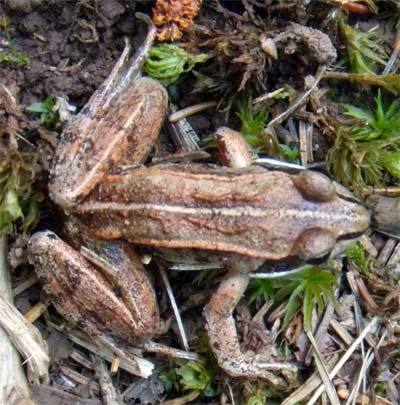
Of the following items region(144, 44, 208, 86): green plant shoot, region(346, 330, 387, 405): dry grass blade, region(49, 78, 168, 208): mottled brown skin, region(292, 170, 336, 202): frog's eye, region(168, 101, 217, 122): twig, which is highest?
region(144, 44, 208, 86): green plant shoot

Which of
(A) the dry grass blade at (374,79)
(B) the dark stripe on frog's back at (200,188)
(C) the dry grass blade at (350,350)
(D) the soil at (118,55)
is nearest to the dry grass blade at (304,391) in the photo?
(C) the dry grass blade at (350,350)

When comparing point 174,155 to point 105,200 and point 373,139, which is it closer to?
point 105,200

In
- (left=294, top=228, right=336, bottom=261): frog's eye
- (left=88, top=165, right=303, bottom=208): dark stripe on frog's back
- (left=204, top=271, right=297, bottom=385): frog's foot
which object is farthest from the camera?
(left=204, top=271, right=297, bottom=385): frog's foot

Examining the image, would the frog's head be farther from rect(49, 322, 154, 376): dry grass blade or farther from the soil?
rect(49, 322, 154, 376): dry grass blade

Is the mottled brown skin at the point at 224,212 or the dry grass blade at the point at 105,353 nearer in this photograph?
the mottled brown skin at the point at 224,212

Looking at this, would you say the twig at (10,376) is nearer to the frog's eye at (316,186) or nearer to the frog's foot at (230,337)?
the frog's foot at (230,337)

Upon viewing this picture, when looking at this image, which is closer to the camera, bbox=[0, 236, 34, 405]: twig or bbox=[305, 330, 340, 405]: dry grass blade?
bbox=[0, 236, 34, 405]: twig

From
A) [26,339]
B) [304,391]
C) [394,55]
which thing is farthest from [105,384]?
[394,55]

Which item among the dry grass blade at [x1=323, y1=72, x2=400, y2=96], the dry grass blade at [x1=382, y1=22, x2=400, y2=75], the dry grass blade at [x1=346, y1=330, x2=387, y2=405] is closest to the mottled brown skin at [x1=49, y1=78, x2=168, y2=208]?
the dry grass blade at [x1=323, y1=72, x2=400, y2=96]

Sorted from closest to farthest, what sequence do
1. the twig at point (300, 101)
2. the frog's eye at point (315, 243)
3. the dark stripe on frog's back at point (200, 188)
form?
the frog's eye at point (315, 243) < the dark stripe on frog's back at point (200, 188) < the twig at point (300, 101)
